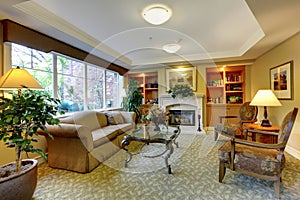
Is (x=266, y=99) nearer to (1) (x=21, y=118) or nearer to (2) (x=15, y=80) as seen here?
(1) (x=21, y=118)

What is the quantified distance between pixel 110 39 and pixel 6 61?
1940 millimetres

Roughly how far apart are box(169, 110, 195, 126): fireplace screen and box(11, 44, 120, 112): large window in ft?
7.30

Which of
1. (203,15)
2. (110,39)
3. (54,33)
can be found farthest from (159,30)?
(54,33)

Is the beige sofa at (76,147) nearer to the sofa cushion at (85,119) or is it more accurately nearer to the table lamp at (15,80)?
the sofa cushion at (85,119)

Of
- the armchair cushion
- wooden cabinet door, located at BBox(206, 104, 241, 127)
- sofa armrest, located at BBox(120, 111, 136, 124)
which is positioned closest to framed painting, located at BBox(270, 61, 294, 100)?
wooden cabinet door, located at BBox(206, 104, 241, 127)

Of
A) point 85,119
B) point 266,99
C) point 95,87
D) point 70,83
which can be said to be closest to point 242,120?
point 266,99

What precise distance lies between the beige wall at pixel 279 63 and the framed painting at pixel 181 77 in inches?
74.0

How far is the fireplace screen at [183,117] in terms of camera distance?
5.60m

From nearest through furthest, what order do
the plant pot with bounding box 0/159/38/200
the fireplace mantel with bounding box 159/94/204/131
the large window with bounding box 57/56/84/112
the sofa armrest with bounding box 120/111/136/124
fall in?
the plant pot with bounding box 0/159/38/200, the large window with bounding box 57/56/84/112, the sofa armrest with bounding box 120/111/136/124, the fireplace mantel with bounding box 159/94/204/131

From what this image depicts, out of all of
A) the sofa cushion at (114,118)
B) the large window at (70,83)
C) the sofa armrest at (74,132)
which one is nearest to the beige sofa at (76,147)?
the sofa armrest at (74,132)

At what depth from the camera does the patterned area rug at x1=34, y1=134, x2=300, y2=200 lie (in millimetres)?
1956

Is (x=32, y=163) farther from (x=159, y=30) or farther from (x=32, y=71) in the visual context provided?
→ (x=159, y=30)

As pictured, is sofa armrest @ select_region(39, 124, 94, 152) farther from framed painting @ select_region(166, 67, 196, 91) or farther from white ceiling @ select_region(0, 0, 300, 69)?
framed painting @ select_region(166, 67, 196, 91)

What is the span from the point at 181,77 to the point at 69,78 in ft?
11.6
